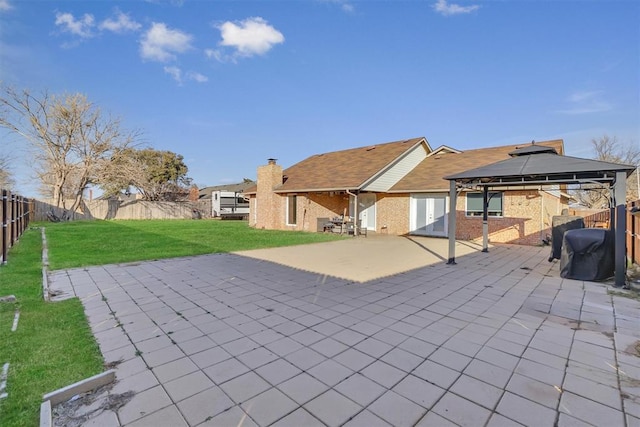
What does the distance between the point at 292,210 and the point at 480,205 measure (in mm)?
9874

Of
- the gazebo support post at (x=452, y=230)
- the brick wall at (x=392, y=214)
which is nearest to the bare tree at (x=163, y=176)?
the brick wall at (x=392, y=214)

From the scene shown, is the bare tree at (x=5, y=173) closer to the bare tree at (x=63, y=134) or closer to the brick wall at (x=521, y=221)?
the bare tree at (x=63, y=134)

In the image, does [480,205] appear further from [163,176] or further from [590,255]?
[163,176]

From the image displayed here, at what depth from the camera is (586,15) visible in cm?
815

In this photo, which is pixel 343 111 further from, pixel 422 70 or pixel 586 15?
pixel 586 15

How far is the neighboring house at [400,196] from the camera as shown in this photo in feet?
39.6

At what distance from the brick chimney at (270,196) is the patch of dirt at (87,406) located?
15.9m

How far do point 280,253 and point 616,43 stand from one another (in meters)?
11.7

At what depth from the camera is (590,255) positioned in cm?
619

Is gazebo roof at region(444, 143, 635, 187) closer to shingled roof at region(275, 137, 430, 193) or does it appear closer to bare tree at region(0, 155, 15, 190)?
shingled roof at region(275, 137, 430, 193)

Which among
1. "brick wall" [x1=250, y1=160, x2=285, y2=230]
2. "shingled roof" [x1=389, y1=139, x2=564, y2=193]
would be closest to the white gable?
"shingled roof" [x1=389, y1=139, x2=564, y2=193]

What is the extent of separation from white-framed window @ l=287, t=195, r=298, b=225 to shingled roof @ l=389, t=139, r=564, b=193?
5.74 m

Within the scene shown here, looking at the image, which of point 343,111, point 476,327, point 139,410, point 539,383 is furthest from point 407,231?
point 139,410

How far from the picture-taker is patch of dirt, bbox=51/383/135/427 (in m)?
2.08
